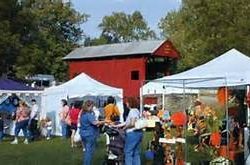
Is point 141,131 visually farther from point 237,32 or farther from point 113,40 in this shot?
point 113,40

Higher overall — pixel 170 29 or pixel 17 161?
pixel 170 29

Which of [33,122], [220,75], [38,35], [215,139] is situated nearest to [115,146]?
[220,75]

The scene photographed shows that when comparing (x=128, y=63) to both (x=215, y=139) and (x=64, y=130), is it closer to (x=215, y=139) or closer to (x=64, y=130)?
(x=64, y=130)

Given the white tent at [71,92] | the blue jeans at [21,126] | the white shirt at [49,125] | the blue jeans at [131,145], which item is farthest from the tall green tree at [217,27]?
the blue jeans at [131,145]

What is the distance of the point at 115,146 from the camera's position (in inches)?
558

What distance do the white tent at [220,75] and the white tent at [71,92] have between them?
12.7m

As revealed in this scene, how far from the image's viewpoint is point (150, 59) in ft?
187

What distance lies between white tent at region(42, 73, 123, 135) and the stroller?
15.1 m

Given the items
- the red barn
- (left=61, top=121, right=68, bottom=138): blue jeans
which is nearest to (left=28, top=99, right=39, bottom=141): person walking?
(left=61, top=121, right=68, bottom=138): blue jeans

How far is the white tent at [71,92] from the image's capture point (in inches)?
1161

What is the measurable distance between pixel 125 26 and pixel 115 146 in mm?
95689

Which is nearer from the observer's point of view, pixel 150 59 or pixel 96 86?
pixel 96 86

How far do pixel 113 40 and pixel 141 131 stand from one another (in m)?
97.9

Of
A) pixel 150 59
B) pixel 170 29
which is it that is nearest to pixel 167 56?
pixel 150 59
